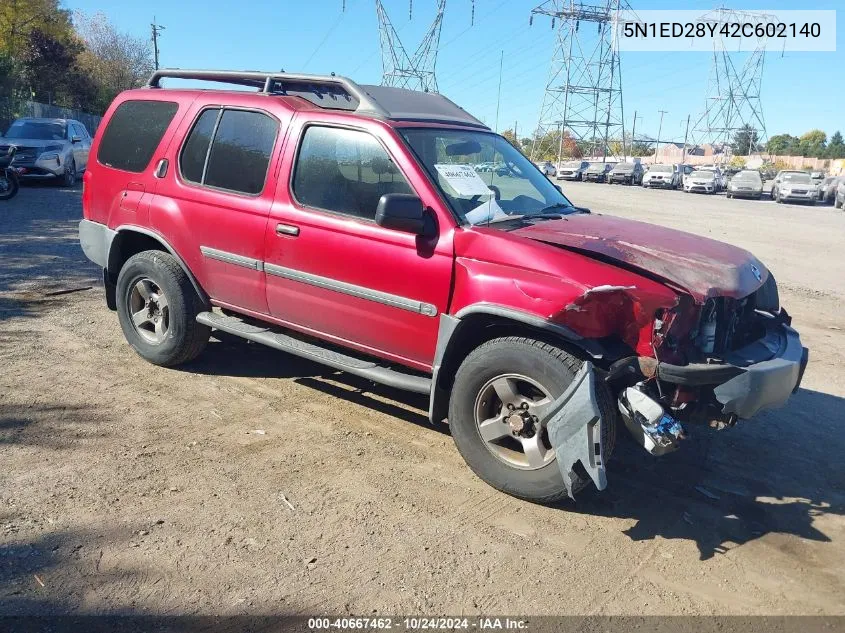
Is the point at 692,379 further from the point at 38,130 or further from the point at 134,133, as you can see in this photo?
the point at 38,130

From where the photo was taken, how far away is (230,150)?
4.97 m

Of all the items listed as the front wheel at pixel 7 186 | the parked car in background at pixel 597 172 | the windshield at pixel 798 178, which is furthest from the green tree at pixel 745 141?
the front wheel at pixel 7 186

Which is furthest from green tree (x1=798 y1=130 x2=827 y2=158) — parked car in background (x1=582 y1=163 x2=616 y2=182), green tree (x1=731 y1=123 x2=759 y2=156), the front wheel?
the front wheel

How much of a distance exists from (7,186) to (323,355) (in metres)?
13.2

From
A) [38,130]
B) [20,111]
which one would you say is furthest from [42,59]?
[38,130]

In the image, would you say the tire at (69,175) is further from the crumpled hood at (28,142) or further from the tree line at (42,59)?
the tree line at (42,59)

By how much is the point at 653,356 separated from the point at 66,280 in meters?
6.99

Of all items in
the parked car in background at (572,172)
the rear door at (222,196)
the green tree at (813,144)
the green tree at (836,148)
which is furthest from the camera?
the green tree at (813,144)

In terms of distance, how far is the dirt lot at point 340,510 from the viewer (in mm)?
3002

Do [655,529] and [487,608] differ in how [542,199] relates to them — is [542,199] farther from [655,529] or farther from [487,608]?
[487,608]

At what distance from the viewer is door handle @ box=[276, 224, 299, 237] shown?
4.52 meters

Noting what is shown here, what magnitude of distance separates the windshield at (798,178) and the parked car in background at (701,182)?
5.16 metres

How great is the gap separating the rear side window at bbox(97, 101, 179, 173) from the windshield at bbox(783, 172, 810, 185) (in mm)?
33584

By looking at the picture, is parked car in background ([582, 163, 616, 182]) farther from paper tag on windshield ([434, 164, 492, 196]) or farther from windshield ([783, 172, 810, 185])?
paper tag on windshield ([434, 164, 492, 196])
